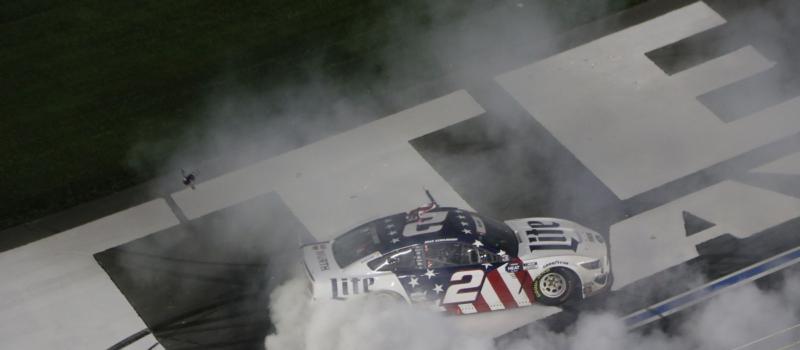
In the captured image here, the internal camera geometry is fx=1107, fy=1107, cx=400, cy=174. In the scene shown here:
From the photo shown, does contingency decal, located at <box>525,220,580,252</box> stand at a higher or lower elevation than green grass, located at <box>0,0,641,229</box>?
lower

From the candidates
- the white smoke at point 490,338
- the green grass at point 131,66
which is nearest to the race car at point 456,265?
the white smoke at point 490,338

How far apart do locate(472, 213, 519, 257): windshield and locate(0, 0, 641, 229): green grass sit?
5637 mm

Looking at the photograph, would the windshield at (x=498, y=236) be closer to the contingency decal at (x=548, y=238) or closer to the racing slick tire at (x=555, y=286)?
the contingency decal at (x=548, y=238)

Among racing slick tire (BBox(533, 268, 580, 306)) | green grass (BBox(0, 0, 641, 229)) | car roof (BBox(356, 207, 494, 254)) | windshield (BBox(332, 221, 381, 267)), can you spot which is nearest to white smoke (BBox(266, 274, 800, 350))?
racing slick tire (BBox(533, 268, 580, 306))

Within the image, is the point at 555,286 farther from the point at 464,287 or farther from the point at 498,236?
the point at 464,287

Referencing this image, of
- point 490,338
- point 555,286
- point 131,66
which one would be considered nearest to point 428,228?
point 490,338

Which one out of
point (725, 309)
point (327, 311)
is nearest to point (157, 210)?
point (327, 311)

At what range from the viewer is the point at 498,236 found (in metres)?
15.8

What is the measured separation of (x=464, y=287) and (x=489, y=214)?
274 centimetres

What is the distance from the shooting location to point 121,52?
72.3 feet

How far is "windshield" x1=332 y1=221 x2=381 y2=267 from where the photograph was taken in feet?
50.9

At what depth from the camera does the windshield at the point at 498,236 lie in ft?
51.0

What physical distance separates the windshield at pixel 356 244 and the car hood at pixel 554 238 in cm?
207

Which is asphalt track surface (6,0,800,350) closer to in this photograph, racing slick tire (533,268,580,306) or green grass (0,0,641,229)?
racing slick tire (533,268,580,306)
